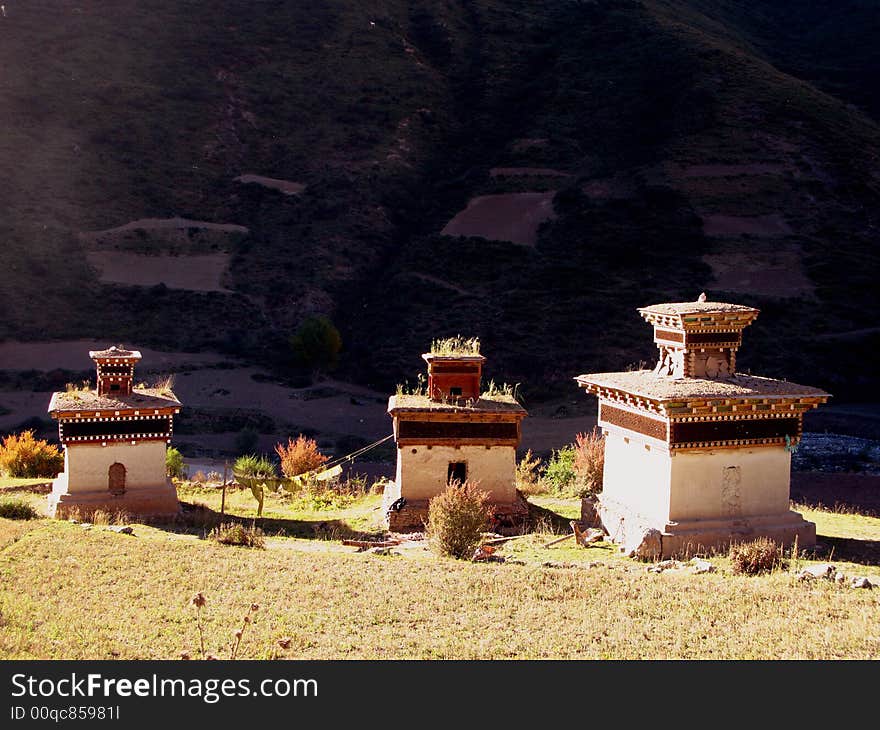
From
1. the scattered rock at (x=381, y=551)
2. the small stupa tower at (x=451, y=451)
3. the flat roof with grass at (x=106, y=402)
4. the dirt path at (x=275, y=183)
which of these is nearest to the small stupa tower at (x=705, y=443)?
the small stupa tower at (x=451, y=451)

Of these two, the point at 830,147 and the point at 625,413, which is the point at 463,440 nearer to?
the point at 625,413

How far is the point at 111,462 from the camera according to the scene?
69.7 feet

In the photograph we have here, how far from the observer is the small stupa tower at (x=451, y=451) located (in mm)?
20938

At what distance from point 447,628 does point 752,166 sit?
51.8 meters

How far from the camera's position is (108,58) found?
236 ft

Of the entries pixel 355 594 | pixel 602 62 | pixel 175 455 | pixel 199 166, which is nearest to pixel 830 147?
pixel 602 62

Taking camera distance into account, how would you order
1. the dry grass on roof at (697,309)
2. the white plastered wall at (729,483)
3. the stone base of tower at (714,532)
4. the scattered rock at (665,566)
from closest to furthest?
1. the scattered rock at (665,566)
2. the stone base of tower at (714,532)
3. the white plastered wall at (729,483)
4. the dry grass on roof at (697,309)

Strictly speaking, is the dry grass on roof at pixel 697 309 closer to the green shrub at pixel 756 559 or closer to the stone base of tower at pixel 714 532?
the stone base of tower at pixel 714 532

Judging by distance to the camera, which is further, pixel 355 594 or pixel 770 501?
pixel 770 501

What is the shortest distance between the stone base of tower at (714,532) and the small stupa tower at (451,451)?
10.6 ft

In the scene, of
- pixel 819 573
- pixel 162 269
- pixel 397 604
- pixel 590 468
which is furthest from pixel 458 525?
pixel 162 269

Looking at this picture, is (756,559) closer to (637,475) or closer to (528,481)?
(637,475)

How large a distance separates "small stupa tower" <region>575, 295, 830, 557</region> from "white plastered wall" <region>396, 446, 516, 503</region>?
2.75 meters

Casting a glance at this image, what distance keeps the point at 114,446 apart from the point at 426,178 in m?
48.9
